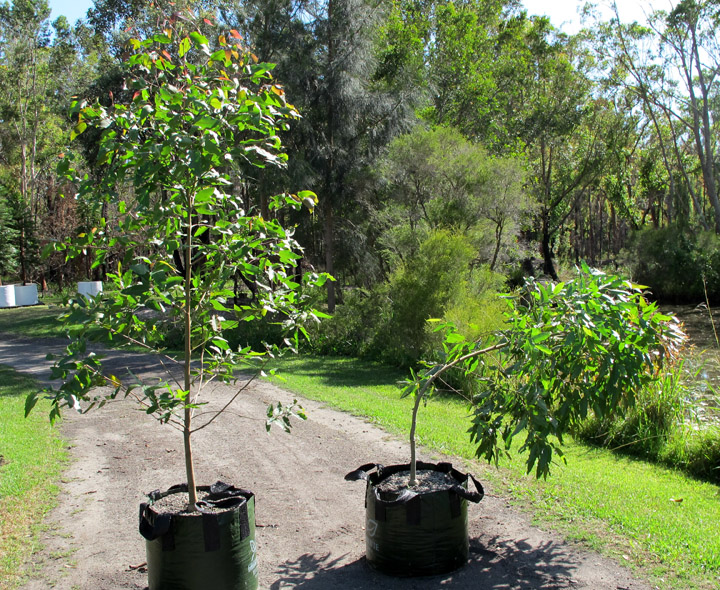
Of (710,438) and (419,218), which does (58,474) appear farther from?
(419,218)

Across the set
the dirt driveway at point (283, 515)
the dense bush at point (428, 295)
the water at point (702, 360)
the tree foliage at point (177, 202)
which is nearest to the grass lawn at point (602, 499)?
the dirt driveway at point (283, 515)

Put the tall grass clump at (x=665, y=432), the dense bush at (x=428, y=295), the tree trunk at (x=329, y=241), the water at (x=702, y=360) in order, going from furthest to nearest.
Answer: the tree trunk at (x=329, y=241) → the dense bush at (x=428, y=295) → the water at (x=702, y=360) → the tall grass clump at (x=665, y=432)

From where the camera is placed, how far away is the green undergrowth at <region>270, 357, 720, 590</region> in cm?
409

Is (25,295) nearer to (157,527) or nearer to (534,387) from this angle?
(157,527)

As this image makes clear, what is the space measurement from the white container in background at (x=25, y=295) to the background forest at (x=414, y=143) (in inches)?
126

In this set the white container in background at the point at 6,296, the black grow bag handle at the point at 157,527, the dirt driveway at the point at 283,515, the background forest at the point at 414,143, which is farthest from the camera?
the white container in background at the point at 6,296

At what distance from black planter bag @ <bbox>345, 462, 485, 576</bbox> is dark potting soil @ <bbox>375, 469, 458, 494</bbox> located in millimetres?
86

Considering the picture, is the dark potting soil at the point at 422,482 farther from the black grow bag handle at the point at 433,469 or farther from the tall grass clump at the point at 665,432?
the tall grass clump at the point at 665,432

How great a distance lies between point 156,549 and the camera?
344 centimetres

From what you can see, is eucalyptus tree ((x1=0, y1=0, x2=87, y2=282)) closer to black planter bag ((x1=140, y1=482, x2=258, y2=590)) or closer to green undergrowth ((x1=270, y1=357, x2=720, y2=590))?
green undergrowth ((x1=270, y1=357, x2=720, y2=590))

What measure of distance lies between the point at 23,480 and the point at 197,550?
312cm

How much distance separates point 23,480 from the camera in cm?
567

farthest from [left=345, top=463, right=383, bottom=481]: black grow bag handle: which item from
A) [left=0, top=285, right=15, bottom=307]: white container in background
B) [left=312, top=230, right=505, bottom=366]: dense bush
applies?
[left=0, top=285, right=15, bottom=307]: white container in background

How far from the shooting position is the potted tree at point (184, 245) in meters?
2.94
